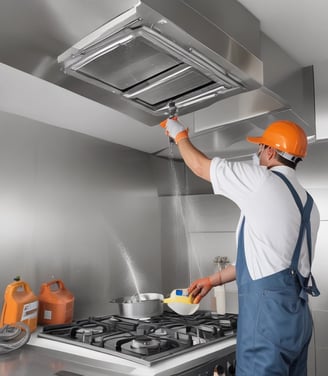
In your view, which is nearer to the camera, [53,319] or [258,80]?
[258,80]

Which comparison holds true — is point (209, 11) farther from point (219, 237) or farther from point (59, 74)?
point (219, 237)

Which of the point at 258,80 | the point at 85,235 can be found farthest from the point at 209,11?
the point at 85,235

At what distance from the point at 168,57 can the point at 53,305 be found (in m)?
1.00

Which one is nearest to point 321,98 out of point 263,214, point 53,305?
point 263,214

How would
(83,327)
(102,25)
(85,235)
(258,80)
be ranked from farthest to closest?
(85,235) < (83,327) < (258,80) < (102,25)

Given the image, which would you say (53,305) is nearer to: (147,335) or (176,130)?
(147,335)

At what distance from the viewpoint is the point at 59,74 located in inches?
43.4

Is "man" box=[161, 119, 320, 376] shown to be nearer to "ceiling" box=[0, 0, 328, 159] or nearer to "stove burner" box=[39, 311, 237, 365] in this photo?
"stove burner" box=[39, 311, 237, 365]

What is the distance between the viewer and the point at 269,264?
3.61ft

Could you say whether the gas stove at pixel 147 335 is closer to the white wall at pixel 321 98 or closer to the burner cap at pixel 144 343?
the burner cap at pixel 144 343

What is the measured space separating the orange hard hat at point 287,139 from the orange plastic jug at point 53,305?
94cm

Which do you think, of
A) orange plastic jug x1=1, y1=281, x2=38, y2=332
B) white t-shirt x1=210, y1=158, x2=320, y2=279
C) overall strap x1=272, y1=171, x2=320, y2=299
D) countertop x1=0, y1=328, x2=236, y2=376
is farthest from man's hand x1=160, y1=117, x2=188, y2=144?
orange plastic jug x1=1, y1=281, x2=38, y2=332

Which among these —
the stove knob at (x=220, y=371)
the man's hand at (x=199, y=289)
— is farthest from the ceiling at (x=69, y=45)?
the stove knob at (x=220, y=371)

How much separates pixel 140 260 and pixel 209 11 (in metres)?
1.35
